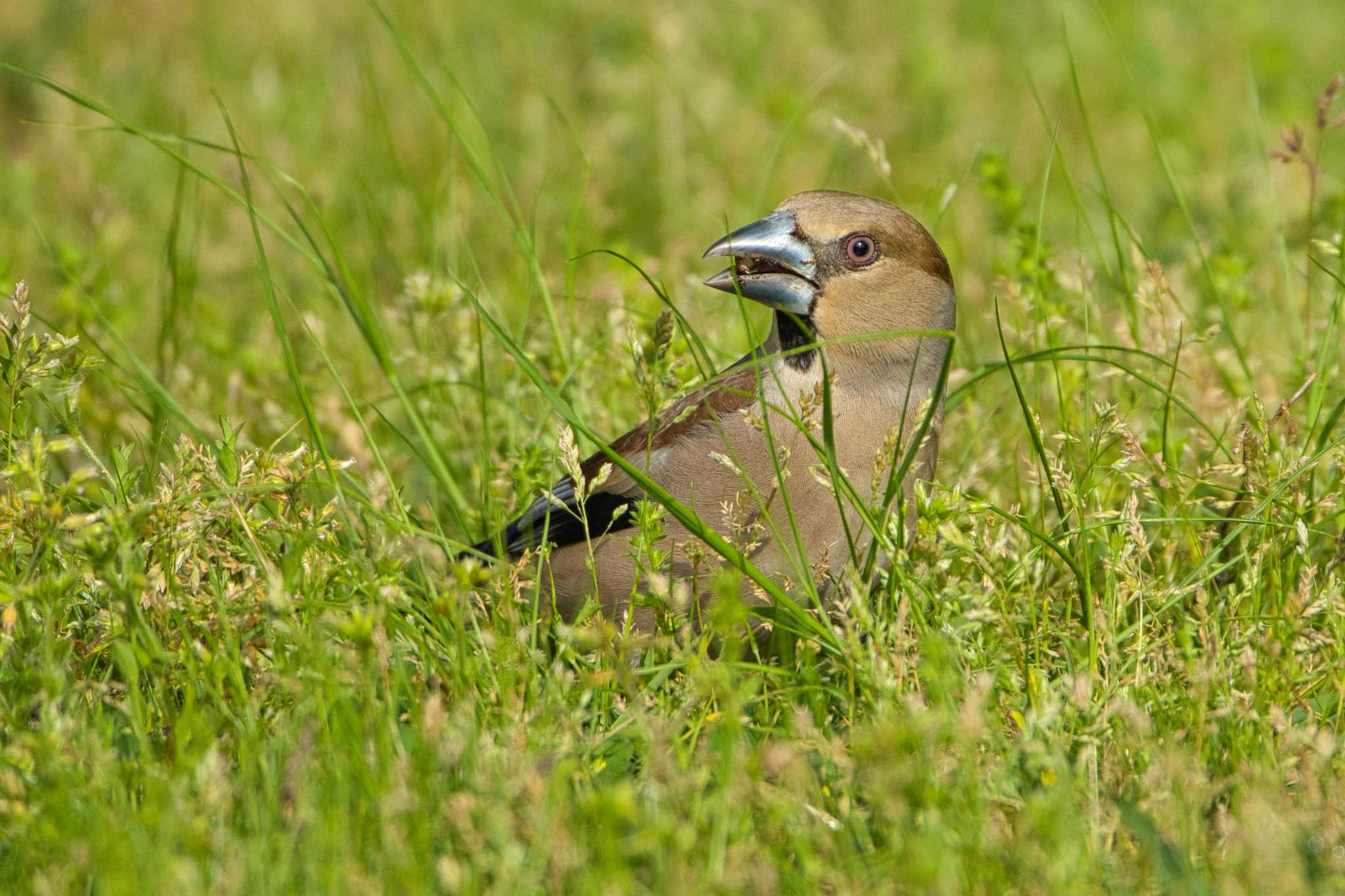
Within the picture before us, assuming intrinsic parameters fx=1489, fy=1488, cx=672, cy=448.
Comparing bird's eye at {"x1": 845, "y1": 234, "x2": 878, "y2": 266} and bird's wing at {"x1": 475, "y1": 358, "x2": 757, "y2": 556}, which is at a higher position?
bird's eye at {"x1": 845, "y1": 234, "x2": 878, "y2": 266}

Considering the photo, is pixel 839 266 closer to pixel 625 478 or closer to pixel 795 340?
pixel 795 340

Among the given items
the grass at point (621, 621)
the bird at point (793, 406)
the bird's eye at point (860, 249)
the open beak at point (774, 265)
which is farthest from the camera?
the bird's eye at point (860, 249)

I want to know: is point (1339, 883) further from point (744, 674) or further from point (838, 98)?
point (838, 98)

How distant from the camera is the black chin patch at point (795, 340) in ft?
13.1

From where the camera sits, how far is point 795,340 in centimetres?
405

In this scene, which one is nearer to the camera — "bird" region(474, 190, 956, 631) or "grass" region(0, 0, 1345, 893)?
"grass" region(0, 0, 1345, 893)

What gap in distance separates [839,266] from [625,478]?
0.83 meters

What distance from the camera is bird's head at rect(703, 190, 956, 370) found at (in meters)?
3.95

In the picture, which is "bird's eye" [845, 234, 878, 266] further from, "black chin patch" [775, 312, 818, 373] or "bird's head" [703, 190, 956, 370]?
"black chin patch" [775, 312, 818, 373]

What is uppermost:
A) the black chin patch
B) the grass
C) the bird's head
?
the bird's head

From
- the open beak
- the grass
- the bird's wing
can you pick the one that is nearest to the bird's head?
the open beak

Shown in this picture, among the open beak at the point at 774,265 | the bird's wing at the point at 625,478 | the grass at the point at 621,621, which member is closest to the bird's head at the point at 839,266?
the open beak at the point at 774,265

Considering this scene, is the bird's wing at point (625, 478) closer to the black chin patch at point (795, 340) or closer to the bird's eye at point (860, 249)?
the black chin patch at point (795, 340)

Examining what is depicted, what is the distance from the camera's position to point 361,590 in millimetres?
3283
